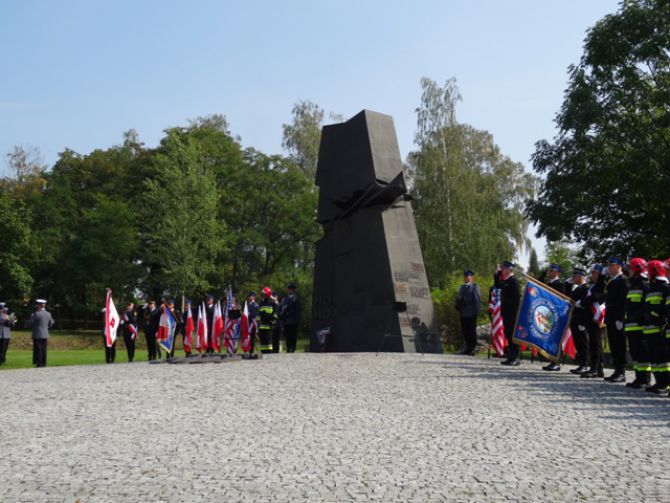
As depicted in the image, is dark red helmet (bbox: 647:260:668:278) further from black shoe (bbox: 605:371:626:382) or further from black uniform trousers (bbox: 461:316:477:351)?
black uniform trousers (bbox: 461:316:477:351)

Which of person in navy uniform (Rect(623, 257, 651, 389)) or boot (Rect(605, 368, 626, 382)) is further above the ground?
person in navy uniform (Rect(623, 257, 651, 389))

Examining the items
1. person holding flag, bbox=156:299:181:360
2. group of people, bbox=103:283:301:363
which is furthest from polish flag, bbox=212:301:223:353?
person holding flag, bbox=156:299:181:360

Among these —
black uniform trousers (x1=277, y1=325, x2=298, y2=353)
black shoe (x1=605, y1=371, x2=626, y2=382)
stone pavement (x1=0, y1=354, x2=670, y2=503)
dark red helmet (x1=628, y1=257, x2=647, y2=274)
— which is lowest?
stone pavement (x1=0, y1=354, x2=670, y2=503)

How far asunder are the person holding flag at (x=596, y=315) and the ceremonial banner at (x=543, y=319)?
1.75 feet

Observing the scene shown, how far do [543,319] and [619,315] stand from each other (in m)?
2.00

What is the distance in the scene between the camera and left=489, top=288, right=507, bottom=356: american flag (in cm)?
1775

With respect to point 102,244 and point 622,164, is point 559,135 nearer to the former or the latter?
point 622,164

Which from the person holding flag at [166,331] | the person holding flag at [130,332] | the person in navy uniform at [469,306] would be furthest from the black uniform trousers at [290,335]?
the person in navy uniform at [469,306]

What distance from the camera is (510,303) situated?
1605cm

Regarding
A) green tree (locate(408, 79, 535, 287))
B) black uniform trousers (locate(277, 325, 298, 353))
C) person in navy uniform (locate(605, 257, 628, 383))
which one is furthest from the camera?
green tree (locate(408, 79, 535, 287))

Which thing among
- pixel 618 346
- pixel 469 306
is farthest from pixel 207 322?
pixel 618 346

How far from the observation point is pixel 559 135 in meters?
33.9

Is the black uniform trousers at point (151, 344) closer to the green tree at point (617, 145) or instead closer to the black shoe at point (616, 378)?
the black shoe at point (616, 378)

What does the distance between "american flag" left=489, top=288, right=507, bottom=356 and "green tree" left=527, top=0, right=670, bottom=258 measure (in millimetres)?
13696
